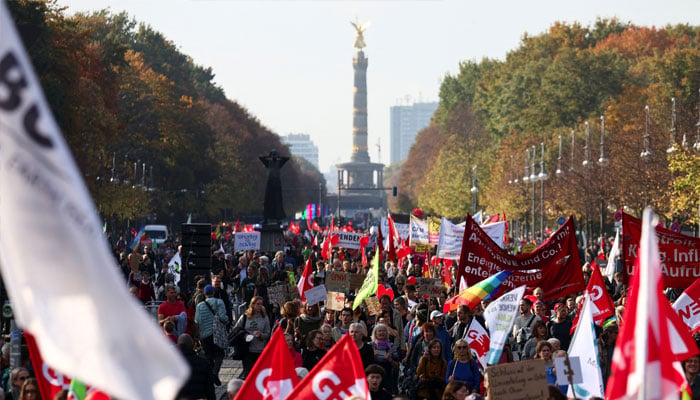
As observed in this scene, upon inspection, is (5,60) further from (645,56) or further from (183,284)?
(645,56)

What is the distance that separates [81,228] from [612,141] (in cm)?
5900

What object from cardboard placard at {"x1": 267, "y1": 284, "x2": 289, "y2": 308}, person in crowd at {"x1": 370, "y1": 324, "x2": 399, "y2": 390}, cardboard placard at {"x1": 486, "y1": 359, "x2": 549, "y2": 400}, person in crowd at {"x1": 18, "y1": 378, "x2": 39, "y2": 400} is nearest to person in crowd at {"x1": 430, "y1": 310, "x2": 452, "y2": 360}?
person in crowd at {"x1": 370, "y1": 324, "x2": 399, "y2": 390}

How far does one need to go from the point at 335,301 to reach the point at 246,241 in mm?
14703

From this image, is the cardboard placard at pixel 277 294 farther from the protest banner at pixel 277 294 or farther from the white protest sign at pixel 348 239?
the white protest sign at pixel 348 239

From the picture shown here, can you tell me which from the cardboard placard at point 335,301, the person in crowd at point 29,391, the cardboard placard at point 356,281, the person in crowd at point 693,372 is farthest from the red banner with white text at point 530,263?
the person in crowd at point 29,391

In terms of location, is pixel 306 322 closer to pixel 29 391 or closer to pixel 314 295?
pixel 314 295

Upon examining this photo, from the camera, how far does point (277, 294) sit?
64.3ft

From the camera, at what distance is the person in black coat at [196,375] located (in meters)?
12.9

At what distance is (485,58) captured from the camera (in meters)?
120

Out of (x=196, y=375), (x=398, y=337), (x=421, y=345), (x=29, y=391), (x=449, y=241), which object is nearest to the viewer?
(x=29, y=391)

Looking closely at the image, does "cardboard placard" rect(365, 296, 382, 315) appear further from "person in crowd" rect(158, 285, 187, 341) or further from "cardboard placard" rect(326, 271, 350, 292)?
"cardboard placard" rect(326, 271, 350, 292)

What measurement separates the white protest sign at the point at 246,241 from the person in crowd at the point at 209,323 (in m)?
14.2

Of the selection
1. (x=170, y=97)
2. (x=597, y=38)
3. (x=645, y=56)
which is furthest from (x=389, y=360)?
(x=597, y=38)

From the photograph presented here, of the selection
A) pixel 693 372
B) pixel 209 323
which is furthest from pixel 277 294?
pixel 693 372
